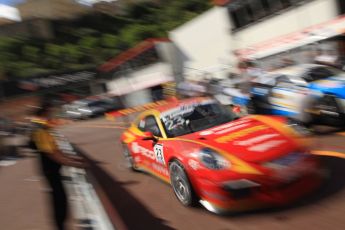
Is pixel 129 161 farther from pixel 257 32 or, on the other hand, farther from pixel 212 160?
pixel 257 32

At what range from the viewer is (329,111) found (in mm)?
9078

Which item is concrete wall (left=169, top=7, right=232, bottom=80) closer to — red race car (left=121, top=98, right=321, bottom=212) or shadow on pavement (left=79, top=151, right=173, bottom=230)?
shadow on pavement (left=79, top=151, right=173, bottom=230)

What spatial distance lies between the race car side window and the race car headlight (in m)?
1.36

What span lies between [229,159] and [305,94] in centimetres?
447

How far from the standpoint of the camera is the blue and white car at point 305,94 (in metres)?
8.98

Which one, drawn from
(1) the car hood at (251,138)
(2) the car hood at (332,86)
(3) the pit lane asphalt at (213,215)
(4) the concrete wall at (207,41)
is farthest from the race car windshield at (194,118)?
(4) the concrete wall at (207,41)

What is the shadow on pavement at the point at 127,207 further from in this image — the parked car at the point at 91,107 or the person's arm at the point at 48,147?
the parked car at the point at 91,107

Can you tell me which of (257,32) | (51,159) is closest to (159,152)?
(51,159)

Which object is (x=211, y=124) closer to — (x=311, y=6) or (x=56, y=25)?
(x=311, y=6)

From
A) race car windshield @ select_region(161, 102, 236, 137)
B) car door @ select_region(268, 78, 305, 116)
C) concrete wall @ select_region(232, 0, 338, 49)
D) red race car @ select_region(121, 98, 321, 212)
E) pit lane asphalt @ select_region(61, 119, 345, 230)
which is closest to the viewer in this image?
pit lane asphalt @ select_region(61, 119, 345, 230)

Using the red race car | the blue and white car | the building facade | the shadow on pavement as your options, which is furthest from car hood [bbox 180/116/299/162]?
A: the building facade

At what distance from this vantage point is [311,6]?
19703 mm

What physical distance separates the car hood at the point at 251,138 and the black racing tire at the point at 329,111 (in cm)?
312

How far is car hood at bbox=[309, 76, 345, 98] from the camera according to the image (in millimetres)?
8773
